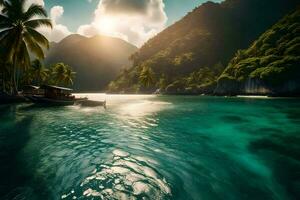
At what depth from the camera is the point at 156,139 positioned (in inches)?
576

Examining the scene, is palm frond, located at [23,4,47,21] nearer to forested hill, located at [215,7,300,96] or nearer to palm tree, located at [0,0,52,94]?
palm tree, located at [0,0,52,94]

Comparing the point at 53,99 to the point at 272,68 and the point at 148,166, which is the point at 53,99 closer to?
the point at 148,166

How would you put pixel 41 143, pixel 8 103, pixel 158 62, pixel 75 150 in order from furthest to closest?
pixel 158 62, pixel 8 103, pixel 41 143, pixel 75 150

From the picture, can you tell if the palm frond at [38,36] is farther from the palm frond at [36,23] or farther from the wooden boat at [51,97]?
the wooden boat at [51,97]

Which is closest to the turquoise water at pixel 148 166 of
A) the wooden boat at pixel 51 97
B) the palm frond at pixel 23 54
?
the palm frond at pixel 23 54

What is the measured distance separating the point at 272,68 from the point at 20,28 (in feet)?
259

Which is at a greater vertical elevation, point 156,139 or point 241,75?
point 241,75

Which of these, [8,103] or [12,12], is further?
[8,103]

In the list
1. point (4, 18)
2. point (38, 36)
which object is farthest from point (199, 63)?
point (4, 18)

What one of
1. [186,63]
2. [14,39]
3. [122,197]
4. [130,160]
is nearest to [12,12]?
[14,39]

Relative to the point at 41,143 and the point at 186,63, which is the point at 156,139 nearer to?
the point at 41,143

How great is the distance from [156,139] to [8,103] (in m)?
40.4

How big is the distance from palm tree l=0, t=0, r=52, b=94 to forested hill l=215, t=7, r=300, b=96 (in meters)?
72.5

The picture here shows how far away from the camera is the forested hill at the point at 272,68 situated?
7356 cm
